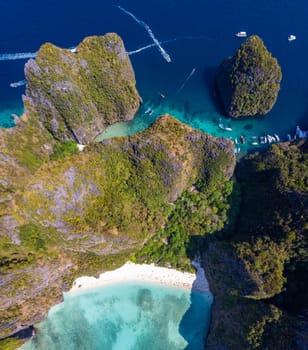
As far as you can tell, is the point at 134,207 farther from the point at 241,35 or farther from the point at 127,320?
the point at 241,35

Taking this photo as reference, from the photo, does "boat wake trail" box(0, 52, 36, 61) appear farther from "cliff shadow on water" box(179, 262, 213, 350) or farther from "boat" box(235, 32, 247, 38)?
"cliff shadow on water" box(179, 262, 213, 350)

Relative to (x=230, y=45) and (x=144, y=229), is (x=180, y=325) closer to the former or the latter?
(x=144, y=229)

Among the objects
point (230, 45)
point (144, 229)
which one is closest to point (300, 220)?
point (144, 229)

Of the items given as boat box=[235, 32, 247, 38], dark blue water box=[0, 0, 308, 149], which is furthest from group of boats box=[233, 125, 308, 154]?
boat box=[235, 32, 247, 38]

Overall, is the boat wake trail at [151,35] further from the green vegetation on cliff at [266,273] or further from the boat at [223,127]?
the green vegetation on cliff at [266,273]

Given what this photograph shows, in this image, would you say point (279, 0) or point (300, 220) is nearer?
point (300, 220)

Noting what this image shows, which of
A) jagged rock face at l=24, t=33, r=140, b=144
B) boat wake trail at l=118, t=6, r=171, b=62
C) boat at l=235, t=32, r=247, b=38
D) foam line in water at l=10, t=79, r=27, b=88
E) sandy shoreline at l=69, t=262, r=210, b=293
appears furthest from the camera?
boat at l=235, t=32, r=247, b=38

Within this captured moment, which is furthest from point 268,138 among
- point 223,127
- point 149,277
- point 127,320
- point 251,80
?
point 127,320
